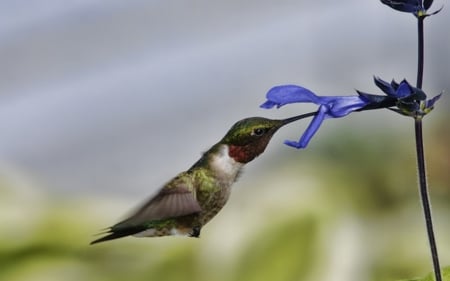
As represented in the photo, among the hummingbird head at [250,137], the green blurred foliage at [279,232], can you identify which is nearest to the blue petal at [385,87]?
the hummingbird head at [250,137]

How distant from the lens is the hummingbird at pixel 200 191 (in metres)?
0.51

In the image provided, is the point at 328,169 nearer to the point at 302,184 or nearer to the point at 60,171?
the point at 302,184

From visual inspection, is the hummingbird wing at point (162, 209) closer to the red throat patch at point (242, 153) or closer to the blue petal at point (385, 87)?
the red throat patch at point (242, 153)

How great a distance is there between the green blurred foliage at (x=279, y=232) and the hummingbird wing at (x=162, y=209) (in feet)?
2.91

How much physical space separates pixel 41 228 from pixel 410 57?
5.34 ft

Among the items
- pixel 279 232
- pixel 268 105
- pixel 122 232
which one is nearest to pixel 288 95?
pixel 268 105

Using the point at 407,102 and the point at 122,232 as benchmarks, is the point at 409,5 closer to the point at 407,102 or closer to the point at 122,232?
the point at 407,102

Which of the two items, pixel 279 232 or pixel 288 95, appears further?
pixel 279 232

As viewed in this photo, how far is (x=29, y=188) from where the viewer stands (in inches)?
87.6

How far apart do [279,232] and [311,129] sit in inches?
47.7

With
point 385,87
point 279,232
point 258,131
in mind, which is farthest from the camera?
point 279,232

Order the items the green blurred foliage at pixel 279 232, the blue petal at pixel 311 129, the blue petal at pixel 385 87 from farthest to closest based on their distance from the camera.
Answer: the green blurred foliage at pixel 279 232, the blue petal at pixel 385 87, the blue petal at pixel 311 129

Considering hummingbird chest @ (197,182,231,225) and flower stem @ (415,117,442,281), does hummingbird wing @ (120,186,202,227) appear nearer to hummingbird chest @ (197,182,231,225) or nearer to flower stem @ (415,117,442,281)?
hummingbird chest @ (197,182,231,225)

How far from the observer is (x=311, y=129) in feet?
1.71
